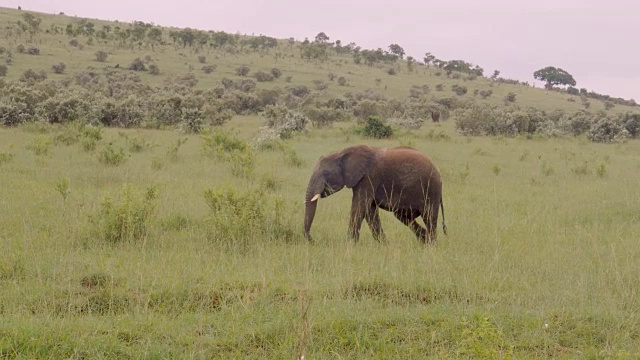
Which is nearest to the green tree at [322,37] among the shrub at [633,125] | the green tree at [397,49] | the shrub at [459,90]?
the green tree at [397,49]

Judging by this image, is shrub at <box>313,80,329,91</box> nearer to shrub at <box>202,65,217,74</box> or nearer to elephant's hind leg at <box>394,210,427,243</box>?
shrub at <box>202,65,217,74</box>

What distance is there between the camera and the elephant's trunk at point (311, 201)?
27.1ft

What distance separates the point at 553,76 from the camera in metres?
84.9

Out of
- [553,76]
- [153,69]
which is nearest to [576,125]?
[153,69]

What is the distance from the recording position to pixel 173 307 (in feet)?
18.4

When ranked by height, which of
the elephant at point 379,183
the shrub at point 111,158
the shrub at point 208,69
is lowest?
the shrub at point 111,158

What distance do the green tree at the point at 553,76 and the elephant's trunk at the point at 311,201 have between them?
271 feet

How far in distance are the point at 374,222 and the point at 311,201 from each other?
39.0 inches

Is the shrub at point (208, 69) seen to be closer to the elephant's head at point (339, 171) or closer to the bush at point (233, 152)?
the bush at point (233, 152)

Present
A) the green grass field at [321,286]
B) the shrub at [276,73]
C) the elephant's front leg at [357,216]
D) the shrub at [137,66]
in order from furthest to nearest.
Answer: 1. the shrub at [276,73]
2. the shrub at [137,66]
3. the elephant's front leg at [357,216]
4. the green grass field at [321,286]

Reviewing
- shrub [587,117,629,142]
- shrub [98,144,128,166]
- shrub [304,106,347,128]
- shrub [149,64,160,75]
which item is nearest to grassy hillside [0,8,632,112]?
shrub [149,64,160,75]

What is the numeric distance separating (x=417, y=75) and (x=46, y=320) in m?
67.8

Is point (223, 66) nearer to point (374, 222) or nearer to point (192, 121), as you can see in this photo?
point (192, 121)

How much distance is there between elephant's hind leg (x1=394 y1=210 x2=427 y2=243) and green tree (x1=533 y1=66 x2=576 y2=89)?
81792mm
